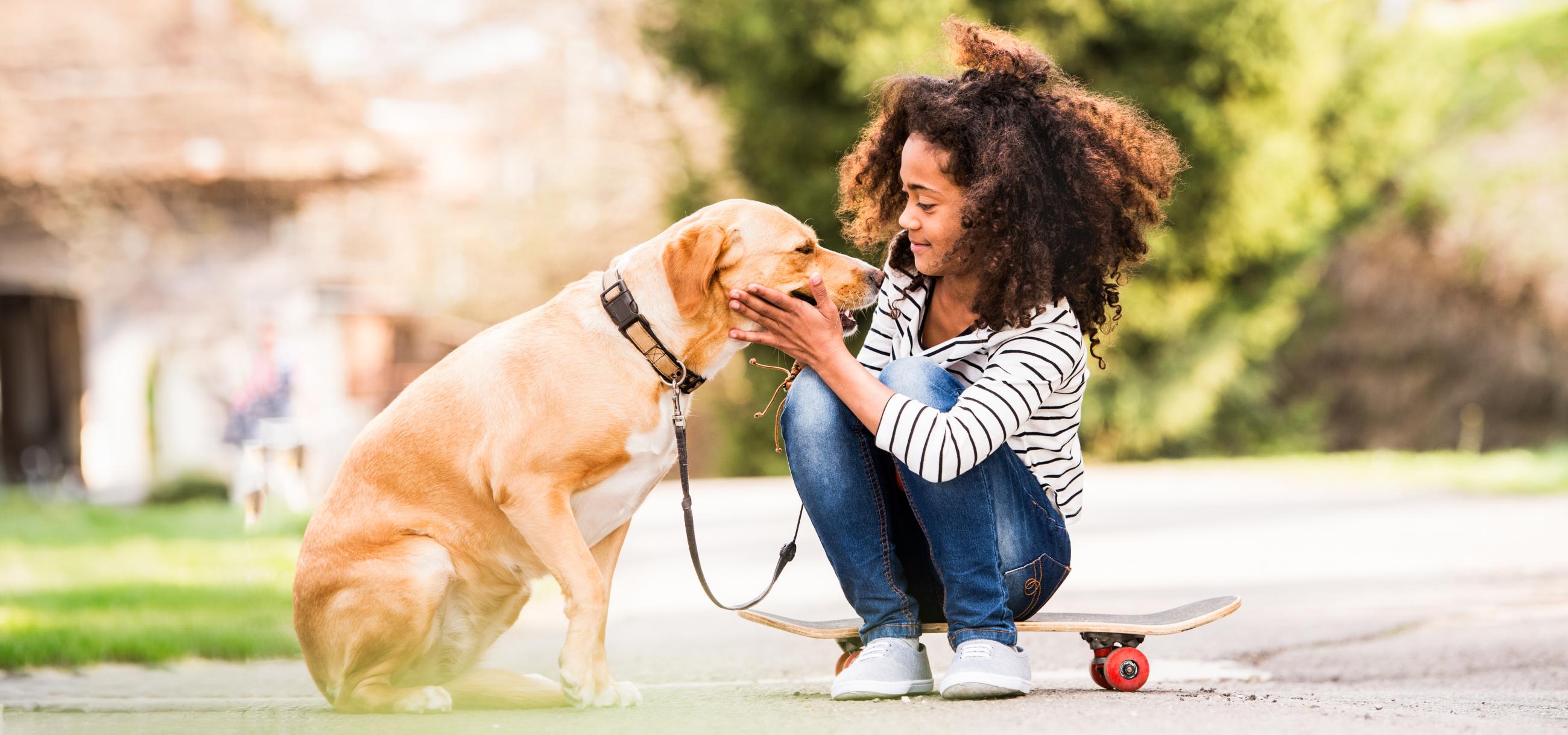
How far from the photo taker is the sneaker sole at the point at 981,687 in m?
2.83

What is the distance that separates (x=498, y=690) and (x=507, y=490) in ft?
1.78

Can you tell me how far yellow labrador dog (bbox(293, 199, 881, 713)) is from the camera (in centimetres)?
289

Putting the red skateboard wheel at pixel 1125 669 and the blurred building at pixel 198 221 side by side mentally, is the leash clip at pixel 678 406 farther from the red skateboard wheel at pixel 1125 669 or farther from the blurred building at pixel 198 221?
the blurred building at pixel 198 221

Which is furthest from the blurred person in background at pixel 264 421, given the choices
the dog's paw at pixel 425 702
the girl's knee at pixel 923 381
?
the girl's knee at pixel 923 381

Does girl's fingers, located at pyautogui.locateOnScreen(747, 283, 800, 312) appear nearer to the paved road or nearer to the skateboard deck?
the skateboard deck

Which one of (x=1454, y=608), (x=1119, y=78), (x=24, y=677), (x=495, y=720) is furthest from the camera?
(x=1119, y=78)

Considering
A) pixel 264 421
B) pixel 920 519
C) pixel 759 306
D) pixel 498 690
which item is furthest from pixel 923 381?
pixel 264 421

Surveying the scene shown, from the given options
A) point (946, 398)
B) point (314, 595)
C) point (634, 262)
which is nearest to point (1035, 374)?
point (946, 398)

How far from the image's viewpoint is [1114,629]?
9.98 ft

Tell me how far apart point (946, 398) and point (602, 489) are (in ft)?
2.61

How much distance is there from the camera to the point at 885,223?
3.59m

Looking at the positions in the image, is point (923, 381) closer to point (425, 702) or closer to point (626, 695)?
point (626, 695)

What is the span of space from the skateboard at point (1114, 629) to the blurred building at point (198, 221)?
10024mm

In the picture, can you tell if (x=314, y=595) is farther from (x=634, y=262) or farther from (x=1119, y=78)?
(x=1119, y=78)
